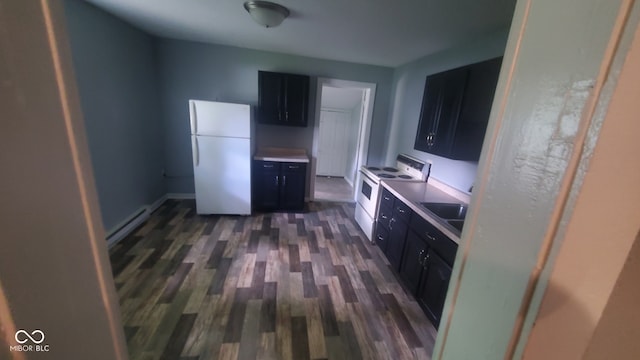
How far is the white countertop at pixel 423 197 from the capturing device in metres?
1.72

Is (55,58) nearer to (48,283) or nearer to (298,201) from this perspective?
(48,283)

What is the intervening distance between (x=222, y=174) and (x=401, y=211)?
96.9 inches

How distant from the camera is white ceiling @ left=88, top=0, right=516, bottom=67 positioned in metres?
1.84

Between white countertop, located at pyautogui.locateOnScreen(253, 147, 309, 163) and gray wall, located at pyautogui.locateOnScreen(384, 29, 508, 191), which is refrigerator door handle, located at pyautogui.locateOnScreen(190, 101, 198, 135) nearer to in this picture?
white countertop, located at pyautogui.locateOnScreen(253, 147, 309, 163)

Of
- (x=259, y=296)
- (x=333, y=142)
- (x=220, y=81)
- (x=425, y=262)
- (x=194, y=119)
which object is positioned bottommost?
(x=259, y=296)

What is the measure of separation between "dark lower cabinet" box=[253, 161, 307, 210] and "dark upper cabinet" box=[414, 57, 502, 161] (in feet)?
6.34

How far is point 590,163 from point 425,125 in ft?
7.90

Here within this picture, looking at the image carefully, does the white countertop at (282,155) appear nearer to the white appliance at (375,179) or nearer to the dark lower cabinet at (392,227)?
the white appliance at (375,179)

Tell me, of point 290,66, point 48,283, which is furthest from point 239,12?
point 48,283

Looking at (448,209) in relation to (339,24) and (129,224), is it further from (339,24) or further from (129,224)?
(129,224)

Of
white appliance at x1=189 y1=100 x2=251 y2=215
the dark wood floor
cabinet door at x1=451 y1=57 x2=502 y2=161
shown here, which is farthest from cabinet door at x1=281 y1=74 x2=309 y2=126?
cabinet door at x1=451 y1=57 x2=502 y2=161

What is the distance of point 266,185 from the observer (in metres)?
3.69

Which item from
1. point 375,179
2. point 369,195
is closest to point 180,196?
point 369,195

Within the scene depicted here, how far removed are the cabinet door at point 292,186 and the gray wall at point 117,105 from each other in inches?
76.5
